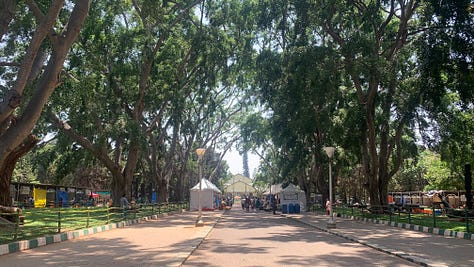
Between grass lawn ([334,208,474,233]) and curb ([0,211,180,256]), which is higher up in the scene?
curb ([0,211,180,256])

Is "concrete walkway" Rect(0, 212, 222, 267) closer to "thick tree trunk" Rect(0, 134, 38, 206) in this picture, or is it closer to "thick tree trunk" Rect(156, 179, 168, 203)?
"thick tree trunk" Rect(0, 134, 38, 206)

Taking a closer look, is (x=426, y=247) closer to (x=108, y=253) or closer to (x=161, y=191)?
(x=108, y=253)

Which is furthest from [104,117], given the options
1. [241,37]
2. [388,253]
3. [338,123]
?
[388,253]

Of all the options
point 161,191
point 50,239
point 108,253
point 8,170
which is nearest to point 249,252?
point 108,253

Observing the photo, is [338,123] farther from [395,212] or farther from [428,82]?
[428,82]

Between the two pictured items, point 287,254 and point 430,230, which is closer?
point 287,254

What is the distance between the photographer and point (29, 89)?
17391 millimetres

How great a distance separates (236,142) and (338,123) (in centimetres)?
2707

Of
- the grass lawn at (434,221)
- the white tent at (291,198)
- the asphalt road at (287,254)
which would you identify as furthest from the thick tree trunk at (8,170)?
the white tent at (291,198)

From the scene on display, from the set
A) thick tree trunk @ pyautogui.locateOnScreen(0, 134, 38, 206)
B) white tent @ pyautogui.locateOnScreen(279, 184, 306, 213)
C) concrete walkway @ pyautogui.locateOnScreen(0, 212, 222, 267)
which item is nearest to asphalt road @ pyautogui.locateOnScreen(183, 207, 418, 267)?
concrete walkway @ pyautogui.locateOnScreen(0, 212, 222, 267)

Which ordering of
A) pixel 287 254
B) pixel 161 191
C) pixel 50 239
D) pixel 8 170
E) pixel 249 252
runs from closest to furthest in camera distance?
pixel 287 254 < pixel 249 252 < pixel 50 239 < pixel 8 170 < pixel 161 191

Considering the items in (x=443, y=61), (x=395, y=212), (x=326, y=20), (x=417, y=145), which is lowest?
(x=395, y=212)

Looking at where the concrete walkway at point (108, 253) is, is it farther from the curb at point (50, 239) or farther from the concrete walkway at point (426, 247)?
the concrete walkway at point (426, 247)

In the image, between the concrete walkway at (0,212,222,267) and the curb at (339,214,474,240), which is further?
the curb at (339,214,474,240)
